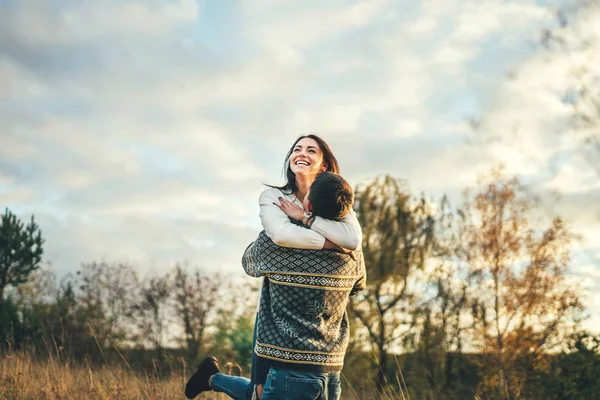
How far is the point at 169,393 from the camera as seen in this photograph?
6.35 m

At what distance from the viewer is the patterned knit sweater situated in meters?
3.17

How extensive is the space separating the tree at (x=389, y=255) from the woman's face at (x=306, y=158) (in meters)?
15.0

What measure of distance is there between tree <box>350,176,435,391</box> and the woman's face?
49.1 feet

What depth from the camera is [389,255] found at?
753 inches

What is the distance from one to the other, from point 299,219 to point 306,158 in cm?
62

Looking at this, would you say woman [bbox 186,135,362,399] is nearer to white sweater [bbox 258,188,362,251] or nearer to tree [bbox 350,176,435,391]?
white sweater [bbox 258,188,362,251]

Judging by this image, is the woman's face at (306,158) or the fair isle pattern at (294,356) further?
the woman's face at (306,158)

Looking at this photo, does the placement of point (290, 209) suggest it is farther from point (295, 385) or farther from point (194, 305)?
point (194, 305)

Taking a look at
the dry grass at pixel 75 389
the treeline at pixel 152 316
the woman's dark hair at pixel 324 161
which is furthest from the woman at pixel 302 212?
the treeline at pixel 152 316

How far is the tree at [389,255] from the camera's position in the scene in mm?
18438

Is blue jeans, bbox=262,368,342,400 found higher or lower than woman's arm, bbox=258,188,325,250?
lower

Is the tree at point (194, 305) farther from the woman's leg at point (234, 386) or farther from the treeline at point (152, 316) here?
the woman's leg at point (234, 386)

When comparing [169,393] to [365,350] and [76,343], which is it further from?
[365,350]

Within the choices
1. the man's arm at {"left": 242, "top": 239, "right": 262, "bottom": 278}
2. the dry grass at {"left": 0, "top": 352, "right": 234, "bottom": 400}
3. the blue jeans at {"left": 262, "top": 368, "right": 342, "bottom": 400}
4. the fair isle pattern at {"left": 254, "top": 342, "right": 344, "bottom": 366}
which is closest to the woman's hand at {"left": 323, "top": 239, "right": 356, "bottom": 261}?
the man's arm at {"left": 242, "top": 239, "right": 262, "bottom": 278}
